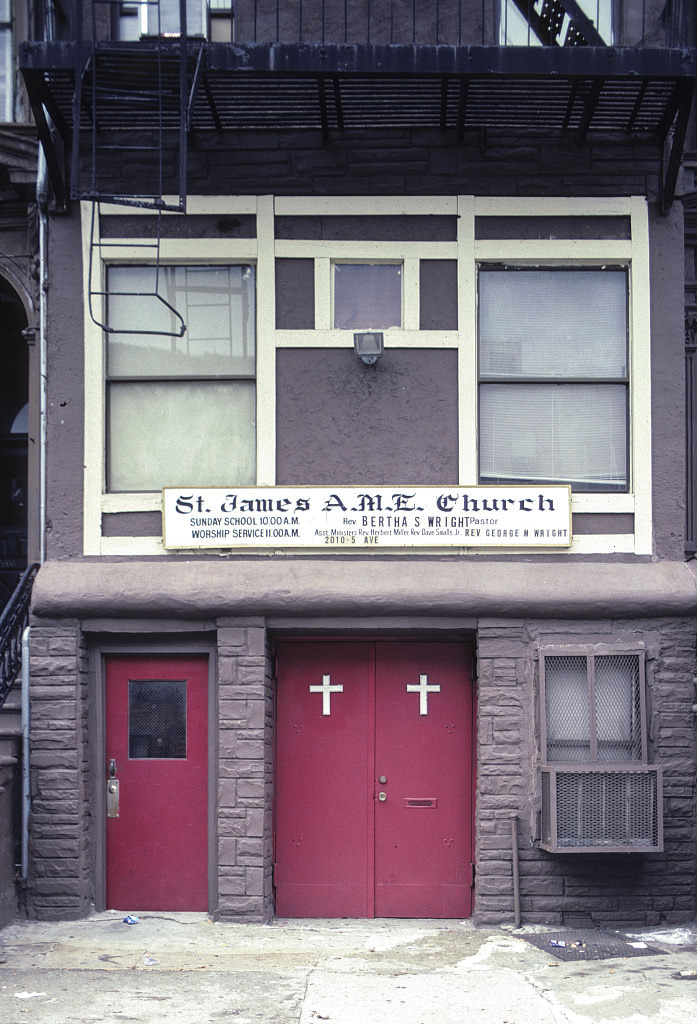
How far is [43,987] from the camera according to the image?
23.4 ft

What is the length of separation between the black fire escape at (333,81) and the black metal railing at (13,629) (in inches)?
122

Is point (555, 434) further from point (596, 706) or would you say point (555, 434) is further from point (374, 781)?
point (374, 781)

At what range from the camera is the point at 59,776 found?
880 centimetres

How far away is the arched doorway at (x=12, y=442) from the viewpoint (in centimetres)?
1095

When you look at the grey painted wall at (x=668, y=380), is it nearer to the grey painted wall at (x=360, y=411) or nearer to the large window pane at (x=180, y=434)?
the grey painted wall at (x=360, y=411)

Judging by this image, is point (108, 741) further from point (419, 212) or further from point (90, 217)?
point (419, 212)

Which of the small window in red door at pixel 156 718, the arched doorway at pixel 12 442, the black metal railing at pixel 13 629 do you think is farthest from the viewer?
the arched doorway at pixel 12 442

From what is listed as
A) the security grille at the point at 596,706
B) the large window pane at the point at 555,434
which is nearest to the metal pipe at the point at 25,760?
the large window pane at the point at 555,434

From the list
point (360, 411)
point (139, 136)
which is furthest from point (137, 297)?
point (360, 411)

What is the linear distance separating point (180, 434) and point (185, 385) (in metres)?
0.40

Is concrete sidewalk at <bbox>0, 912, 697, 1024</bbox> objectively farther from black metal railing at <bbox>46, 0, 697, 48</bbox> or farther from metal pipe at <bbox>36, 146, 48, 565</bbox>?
black metal railing at <bbox>46, 0, 697, 48</bbox>

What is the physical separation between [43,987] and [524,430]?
531 centimetres

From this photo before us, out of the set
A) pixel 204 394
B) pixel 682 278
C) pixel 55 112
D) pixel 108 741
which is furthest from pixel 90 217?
pixel 682 278

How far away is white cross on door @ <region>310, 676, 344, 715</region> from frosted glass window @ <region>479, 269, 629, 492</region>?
2087 mm
